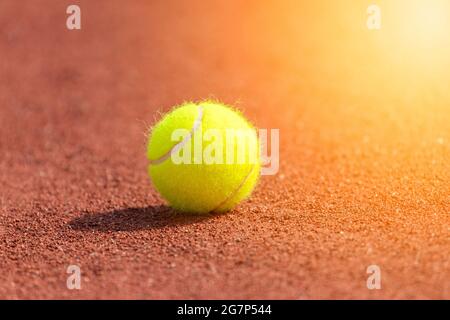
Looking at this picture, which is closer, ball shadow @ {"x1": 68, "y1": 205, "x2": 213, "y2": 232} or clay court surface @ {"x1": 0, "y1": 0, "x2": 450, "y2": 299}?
clay court surface @ {"x1": 0, "y1": 0, "x2": 450, "y2": 299}

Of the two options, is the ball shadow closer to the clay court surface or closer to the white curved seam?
the clay court surface

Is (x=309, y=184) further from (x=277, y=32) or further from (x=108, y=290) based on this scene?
(x=277, y=32)

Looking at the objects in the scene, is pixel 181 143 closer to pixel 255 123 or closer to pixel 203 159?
pixel 203 159

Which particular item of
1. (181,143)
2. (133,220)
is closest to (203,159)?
(181,143)

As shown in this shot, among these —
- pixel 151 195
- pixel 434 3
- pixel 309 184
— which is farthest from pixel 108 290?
pixel 434 3

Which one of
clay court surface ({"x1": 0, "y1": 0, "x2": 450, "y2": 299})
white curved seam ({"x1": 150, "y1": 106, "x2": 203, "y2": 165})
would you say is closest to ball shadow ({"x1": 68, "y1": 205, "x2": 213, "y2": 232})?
clay court surface ({"x1": 0, "y1": 0, "x2": 450, "y2": 299})
